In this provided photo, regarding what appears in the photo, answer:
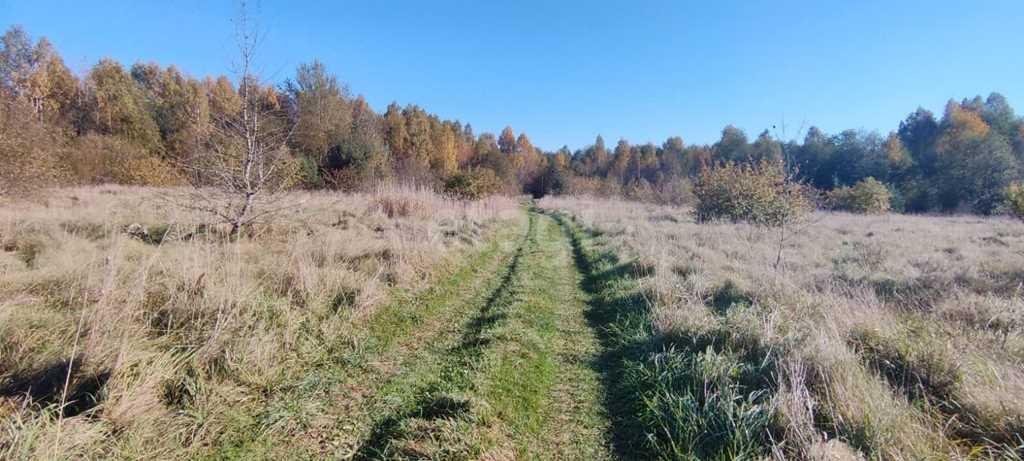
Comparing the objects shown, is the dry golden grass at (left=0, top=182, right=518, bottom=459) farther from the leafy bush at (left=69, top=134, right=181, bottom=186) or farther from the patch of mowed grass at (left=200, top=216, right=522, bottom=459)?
the leafy bush at (left=69, top=134, right=181, bottom=186)

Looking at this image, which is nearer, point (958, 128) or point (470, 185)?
point (470, 185)

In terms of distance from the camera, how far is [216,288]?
4.08 m

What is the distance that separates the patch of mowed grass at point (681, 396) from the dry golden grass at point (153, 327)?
10.8 feet

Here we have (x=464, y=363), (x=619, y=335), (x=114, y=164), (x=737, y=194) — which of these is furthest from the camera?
(x=114, y=164)

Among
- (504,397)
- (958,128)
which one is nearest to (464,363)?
(504,397)

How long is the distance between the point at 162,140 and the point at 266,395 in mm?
40158

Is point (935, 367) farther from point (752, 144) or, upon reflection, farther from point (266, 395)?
point (752, 144)

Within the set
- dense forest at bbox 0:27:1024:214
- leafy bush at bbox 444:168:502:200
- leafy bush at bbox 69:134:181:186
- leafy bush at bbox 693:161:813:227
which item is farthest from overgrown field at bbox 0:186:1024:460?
leafy bush at bbox 69:134:181:186

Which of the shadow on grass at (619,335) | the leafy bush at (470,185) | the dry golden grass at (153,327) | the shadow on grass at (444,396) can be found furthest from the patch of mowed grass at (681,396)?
the leafy bush at (470,185)

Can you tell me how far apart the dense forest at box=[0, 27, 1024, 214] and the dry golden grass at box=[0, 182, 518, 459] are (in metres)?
2.78

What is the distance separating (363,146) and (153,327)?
23930 mm

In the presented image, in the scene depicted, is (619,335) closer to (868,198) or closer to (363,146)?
(363,146)

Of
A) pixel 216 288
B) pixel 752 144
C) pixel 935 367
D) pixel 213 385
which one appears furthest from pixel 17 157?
pixel 752 144

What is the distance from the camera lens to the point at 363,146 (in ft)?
83.3
